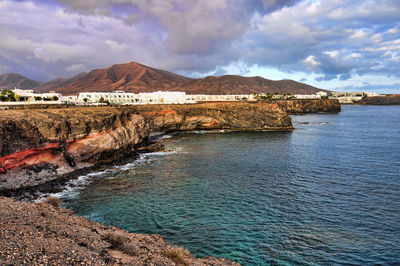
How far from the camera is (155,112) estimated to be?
273 ft

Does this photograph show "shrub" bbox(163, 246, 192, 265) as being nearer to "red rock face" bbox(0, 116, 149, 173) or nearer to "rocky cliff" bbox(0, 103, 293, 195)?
"rocky cliff" bbox(0, 103, 293, 195)

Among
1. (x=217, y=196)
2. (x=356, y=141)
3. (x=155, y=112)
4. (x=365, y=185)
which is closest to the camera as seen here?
(x=217, y=196)

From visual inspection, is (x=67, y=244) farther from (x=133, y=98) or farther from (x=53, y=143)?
(x=133, y=98)

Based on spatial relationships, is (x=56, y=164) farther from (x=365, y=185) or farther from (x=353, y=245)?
(x=365, y=185)

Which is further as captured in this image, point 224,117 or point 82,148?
point 224,117

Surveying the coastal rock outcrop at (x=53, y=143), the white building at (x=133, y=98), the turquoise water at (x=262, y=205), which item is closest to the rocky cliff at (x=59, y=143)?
the coastal rock outcrop at (x=53, y=143)

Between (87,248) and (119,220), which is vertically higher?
(87,248)

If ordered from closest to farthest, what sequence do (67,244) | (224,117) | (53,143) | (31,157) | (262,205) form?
(67,244), (262,205), (31,157), (53,143), (224,117)

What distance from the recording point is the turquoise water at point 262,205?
54.2 ft

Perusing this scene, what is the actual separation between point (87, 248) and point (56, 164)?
2638cm

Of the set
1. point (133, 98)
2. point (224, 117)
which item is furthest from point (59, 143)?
point (133, 98)

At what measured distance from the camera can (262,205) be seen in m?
23.4

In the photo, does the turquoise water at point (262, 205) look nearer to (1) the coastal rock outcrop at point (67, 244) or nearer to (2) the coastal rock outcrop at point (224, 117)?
(1) the coastal rock outcrop at point (67, 244)

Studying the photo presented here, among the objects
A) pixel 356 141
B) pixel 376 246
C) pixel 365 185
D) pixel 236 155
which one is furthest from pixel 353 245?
pixel 356 141
